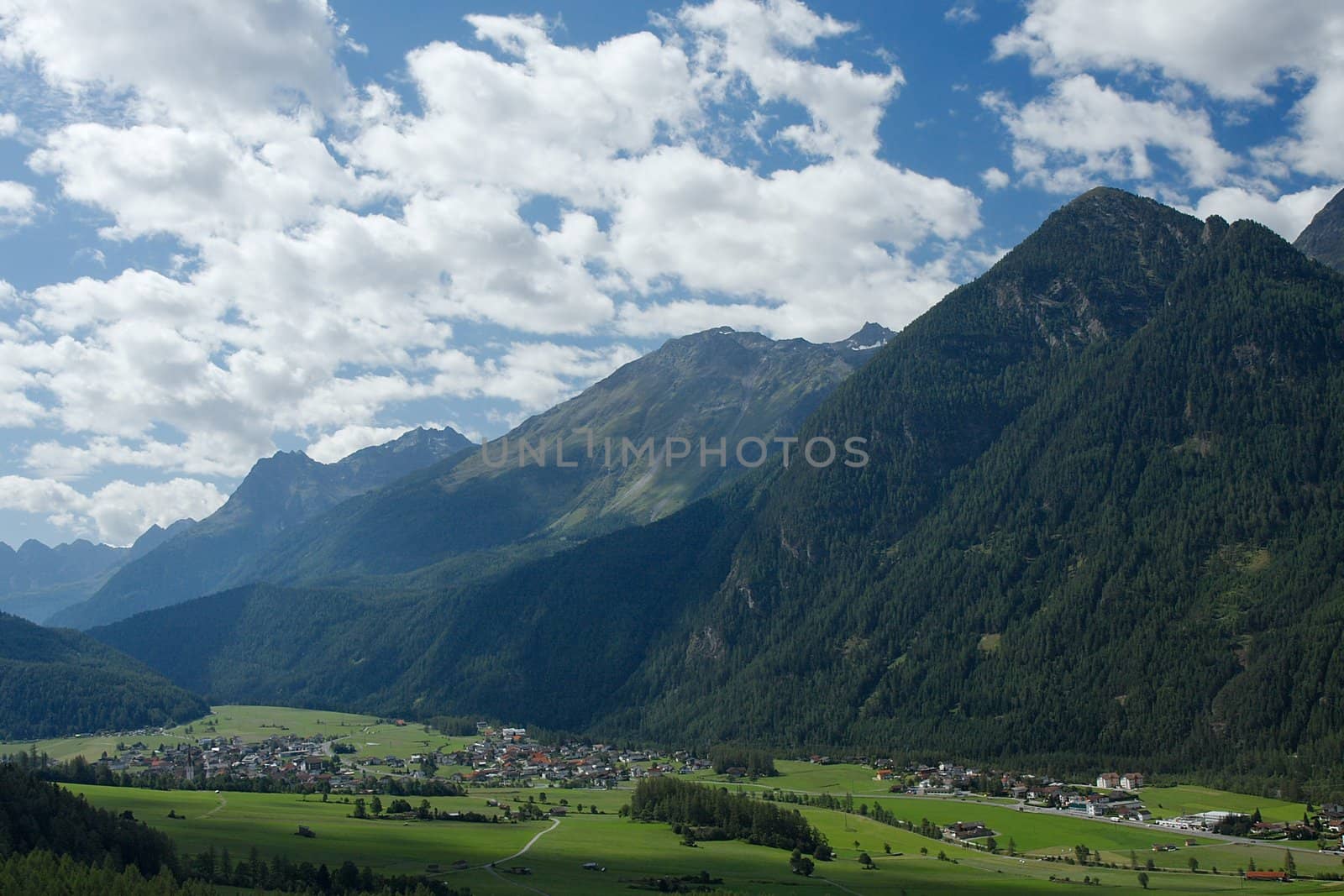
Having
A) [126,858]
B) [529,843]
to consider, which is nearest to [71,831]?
[126,858]

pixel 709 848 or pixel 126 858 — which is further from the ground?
pixel 126 858

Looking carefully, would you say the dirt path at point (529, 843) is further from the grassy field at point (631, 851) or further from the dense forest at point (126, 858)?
the dense forest at point (126, 858)

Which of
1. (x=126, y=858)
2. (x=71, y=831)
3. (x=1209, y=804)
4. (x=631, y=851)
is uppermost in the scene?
(x=71, y=831)

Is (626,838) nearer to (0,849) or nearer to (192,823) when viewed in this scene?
(192,823)

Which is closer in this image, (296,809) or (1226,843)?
(1226,843)

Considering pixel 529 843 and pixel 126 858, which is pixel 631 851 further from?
pixel 126 858

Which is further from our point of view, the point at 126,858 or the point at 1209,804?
the point at 1209,804

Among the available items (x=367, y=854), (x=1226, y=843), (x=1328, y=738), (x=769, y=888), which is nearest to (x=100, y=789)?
(x=367, y=854)

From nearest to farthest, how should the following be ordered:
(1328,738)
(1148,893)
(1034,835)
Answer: (1148,893) → (1034,835) → (1328,738)

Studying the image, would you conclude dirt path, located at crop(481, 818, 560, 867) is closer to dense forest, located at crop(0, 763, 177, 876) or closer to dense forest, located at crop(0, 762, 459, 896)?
dense forest, located at crop(0, 762, 459, 896)

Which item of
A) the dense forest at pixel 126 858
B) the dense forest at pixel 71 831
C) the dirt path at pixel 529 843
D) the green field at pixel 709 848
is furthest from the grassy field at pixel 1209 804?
the dense forest at pixel 71 831

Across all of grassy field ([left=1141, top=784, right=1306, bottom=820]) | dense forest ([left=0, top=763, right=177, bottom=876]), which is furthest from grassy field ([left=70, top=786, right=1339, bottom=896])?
grassy field ([left=1141, top=784, right=1306, bottom=820])
